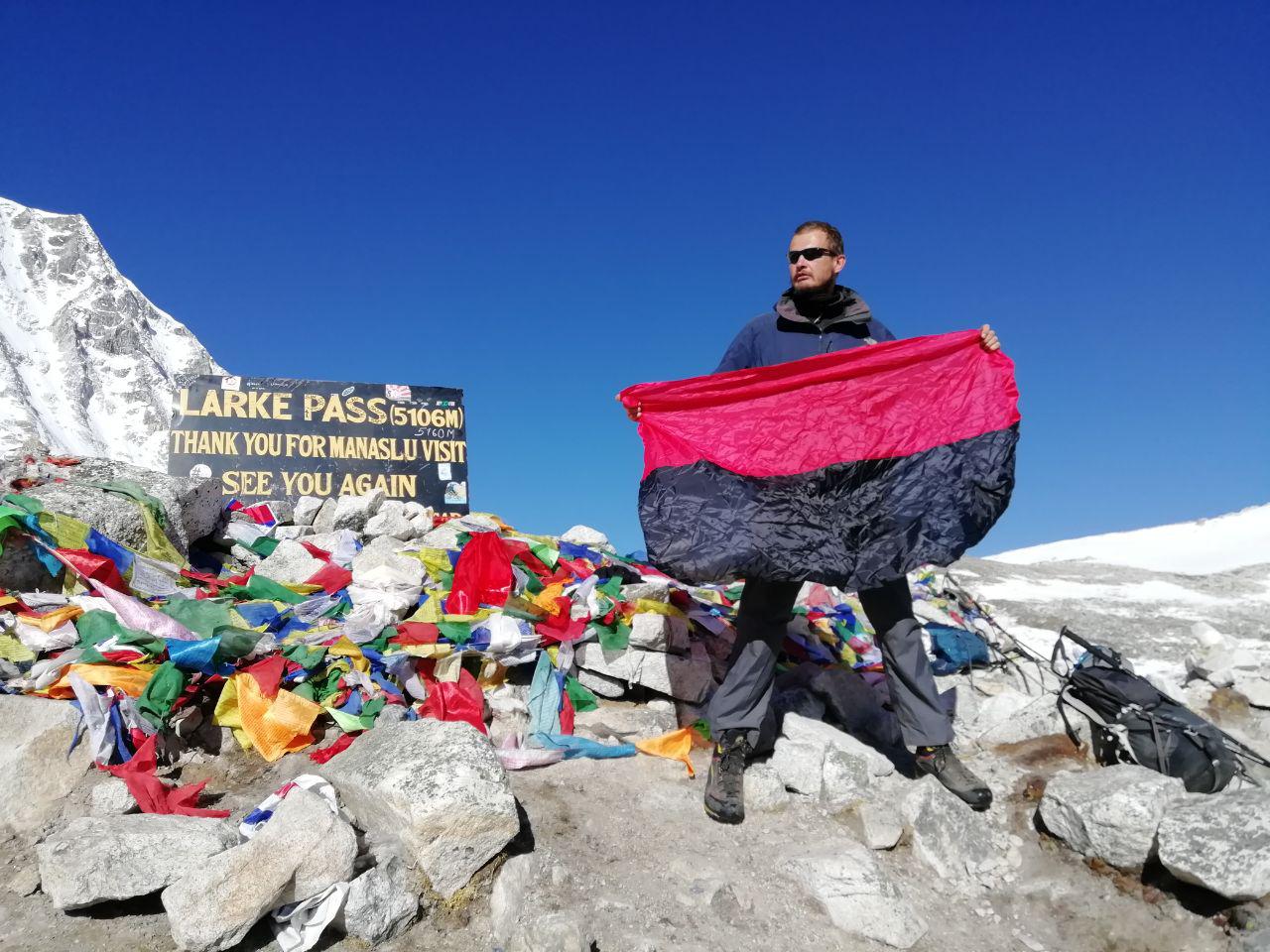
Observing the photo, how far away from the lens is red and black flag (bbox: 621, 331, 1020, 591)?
3.81 m

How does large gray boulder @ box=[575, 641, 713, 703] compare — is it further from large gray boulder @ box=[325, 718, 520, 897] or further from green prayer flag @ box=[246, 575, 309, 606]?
green prayer flag @ box=[246, 575, 309, 606]

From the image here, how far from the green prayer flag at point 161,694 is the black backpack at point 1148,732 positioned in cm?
493

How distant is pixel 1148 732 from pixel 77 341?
69.0 meters

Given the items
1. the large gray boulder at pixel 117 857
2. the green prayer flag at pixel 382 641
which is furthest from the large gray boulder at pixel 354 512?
the large gray boulder at pixel 117 857

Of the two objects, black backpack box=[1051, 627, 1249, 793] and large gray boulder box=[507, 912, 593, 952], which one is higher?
black backpack box=[1051, 627, 1249, 793]

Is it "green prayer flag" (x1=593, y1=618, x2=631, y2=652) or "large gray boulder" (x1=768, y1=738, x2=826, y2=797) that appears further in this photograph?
"green prayer flag" (x1=593, y1=618, x2=631, y2=652)

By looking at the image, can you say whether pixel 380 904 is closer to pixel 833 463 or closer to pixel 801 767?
pixel 801 767

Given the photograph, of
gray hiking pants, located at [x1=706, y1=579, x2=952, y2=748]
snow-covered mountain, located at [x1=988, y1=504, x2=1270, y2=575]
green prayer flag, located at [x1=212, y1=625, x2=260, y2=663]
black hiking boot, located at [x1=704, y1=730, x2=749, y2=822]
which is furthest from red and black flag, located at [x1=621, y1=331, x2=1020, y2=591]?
snow-covered mountain, located at [x1=988, y1=504, x2=1270, y2=575]

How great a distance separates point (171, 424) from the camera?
29.1ft

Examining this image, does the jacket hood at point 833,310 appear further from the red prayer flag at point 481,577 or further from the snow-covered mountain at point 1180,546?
the snow-covered mountain at point 1180,546

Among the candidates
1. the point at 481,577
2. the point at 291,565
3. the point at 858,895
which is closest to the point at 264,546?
the point at 291,565

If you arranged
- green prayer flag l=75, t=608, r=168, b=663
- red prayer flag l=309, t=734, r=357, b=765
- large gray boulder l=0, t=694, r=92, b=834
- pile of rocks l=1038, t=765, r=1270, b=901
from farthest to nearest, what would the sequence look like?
green prayer flag l=75, t=608, r=168, b=663 < red prayer flag l=309, t=734, r=357, b=765 < large gray boulder l=0, t=694, r=92, b=834 < pile of rocks l=1038, t=765, r=1270, b=901

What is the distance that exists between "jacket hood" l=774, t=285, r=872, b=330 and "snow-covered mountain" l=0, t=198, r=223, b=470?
61553 millimetres

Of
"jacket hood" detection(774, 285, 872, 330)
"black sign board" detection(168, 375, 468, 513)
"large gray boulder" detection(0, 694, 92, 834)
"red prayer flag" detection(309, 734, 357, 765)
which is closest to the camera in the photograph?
"large gray boulder" detection(0, 694, 92, 834)
